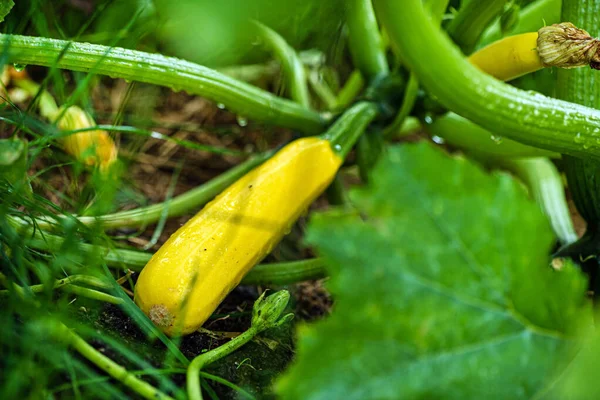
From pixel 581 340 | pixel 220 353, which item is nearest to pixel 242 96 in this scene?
pixel 220 353

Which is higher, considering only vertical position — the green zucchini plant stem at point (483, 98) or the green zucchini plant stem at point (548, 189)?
the green zucchini plant stem at point (483, 98)

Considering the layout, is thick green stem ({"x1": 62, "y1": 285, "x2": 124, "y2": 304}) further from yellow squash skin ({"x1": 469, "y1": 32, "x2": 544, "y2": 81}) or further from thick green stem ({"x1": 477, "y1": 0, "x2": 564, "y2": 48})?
thick green stem ({"x1": 477, "y1": 0, "x2": 564, "y2": 48})

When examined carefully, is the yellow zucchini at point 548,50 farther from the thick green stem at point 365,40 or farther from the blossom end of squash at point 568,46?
the thick green stem at point 365,40

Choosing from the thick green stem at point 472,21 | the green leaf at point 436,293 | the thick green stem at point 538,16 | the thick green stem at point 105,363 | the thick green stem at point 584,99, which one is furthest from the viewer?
the thick green stem at point 538,16

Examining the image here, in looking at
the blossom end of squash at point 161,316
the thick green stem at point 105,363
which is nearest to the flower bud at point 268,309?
the blossom end of squash at point 161,316

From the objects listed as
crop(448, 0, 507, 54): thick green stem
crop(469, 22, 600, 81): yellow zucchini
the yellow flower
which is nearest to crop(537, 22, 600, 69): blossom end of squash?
crop(469, 22, 600, 81): yellow zucchini

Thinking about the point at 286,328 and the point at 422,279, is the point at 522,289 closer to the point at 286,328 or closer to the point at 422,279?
the point at 422,279

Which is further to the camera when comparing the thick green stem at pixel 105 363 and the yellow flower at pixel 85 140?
the yellow flower at pixel 85 140
